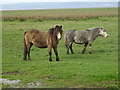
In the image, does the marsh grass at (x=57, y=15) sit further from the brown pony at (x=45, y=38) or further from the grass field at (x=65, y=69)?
the brown pony at (x=45, y=38)

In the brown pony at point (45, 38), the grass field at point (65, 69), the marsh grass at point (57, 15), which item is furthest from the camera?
the marsh grass at point (57, 15)

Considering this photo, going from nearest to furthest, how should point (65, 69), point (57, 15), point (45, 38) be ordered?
A: point (65, 69), point (45, 38), point (57, 15)

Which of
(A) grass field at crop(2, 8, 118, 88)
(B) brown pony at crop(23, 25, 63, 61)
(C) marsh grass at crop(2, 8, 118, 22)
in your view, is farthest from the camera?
(C) marsh grass at crop(2, 8, 118, 22)

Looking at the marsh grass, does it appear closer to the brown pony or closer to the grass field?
the grass field

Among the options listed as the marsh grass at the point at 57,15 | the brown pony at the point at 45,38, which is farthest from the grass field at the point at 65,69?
the marsh grass at the point at 57,15

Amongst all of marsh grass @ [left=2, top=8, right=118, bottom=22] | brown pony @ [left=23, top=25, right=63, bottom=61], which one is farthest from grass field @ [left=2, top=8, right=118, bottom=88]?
marsh grass @ [left=2, top=8, right=118, bottom=22]

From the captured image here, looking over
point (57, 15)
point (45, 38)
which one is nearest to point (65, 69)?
point (45, 38)

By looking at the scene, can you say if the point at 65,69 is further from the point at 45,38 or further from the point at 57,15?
the point at 57,15

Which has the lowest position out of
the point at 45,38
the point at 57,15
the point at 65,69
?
the point at 65,69

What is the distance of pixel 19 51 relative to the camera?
67.2ft

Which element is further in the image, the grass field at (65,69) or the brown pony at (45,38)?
the brown pony at (45,38)

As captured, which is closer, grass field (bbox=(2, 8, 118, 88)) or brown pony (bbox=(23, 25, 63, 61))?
grass field (bbox=(2, 8, 118, 88))

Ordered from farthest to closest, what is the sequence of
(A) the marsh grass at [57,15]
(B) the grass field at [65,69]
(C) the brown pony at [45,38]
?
(A) the marsh grass at [57,15], (C) the brown pony at [45,38], (B) the grass field at [65,69]

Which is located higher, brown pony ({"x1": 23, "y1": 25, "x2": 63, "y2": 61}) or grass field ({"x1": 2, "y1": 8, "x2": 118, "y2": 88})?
Result: brown pony ({"x1": 23, "y1": 25, "x2": 63, "y2": 61})
